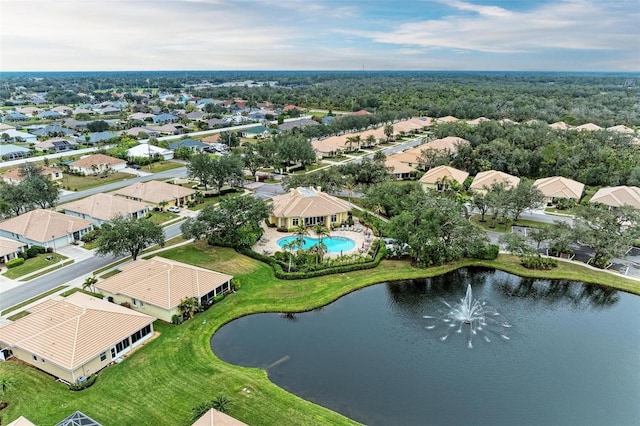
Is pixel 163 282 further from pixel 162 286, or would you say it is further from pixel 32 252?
pixel 32 252

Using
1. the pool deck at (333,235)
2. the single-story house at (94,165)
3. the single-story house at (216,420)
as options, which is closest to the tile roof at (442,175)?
the pool deck at (333,235)

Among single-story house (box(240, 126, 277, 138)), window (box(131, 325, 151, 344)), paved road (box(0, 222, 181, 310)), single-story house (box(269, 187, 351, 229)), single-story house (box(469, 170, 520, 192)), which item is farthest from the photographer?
single-story house (box(240, 126, 277, 138))

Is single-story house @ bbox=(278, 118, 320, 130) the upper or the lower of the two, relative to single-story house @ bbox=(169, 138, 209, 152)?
upper

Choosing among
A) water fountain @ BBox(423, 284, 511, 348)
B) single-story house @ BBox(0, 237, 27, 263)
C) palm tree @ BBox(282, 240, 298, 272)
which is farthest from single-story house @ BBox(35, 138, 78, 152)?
water fountain @ BBox(423, 284, 511, 348)

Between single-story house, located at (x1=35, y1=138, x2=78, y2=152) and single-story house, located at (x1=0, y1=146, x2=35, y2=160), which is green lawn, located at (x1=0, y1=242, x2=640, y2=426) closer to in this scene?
single-story house, located at (x1=0, y1=146, x2=35, y2=160)

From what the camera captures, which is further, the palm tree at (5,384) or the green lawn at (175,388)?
the palm tree at (5,384)

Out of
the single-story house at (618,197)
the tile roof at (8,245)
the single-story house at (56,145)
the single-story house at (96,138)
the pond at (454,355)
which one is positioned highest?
the single-story house at (96,138)

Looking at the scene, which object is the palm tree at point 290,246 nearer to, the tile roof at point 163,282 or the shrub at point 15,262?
the tile roof at point 163,282

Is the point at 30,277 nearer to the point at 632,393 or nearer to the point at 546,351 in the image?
the point at 546,351
